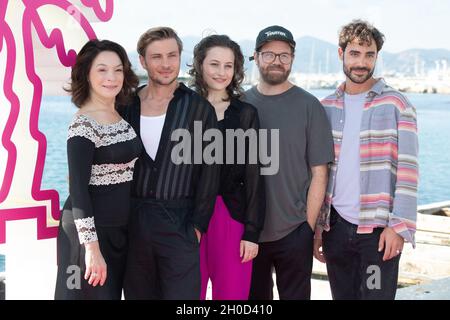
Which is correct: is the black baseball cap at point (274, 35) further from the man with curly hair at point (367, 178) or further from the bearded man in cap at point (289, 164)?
the man with curly hair at point (367, 178)

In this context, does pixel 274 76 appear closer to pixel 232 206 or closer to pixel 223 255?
pixel 232 206

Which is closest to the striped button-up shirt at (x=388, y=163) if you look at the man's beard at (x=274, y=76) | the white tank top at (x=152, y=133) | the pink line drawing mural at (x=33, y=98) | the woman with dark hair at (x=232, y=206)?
the man's beard at (x=274, y=76)

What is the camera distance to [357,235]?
11.7 feet

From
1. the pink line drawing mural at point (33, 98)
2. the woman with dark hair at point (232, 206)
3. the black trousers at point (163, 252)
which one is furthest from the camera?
the pink line drawing mural at point (33, 98)

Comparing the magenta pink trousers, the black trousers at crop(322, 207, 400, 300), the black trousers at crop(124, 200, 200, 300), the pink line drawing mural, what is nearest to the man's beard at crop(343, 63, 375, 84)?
the black trousers at crop(322, 207, 400, 300)

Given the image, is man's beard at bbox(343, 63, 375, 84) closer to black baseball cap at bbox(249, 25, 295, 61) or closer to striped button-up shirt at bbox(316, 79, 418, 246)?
striped button-up shirt at bbox(316, 79, 418, 246)

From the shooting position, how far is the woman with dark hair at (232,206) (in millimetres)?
3475

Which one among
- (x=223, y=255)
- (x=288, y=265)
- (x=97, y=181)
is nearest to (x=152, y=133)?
(x=97, y=181)

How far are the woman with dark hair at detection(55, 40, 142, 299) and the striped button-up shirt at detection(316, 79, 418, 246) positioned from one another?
46.2 inches

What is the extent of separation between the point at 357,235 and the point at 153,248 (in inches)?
40.7

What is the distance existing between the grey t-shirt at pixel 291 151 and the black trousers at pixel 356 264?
0.69 ft

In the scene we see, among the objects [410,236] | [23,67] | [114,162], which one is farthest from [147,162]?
[410,236]

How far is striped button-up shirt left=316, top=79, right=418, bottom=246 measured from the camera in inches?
137
